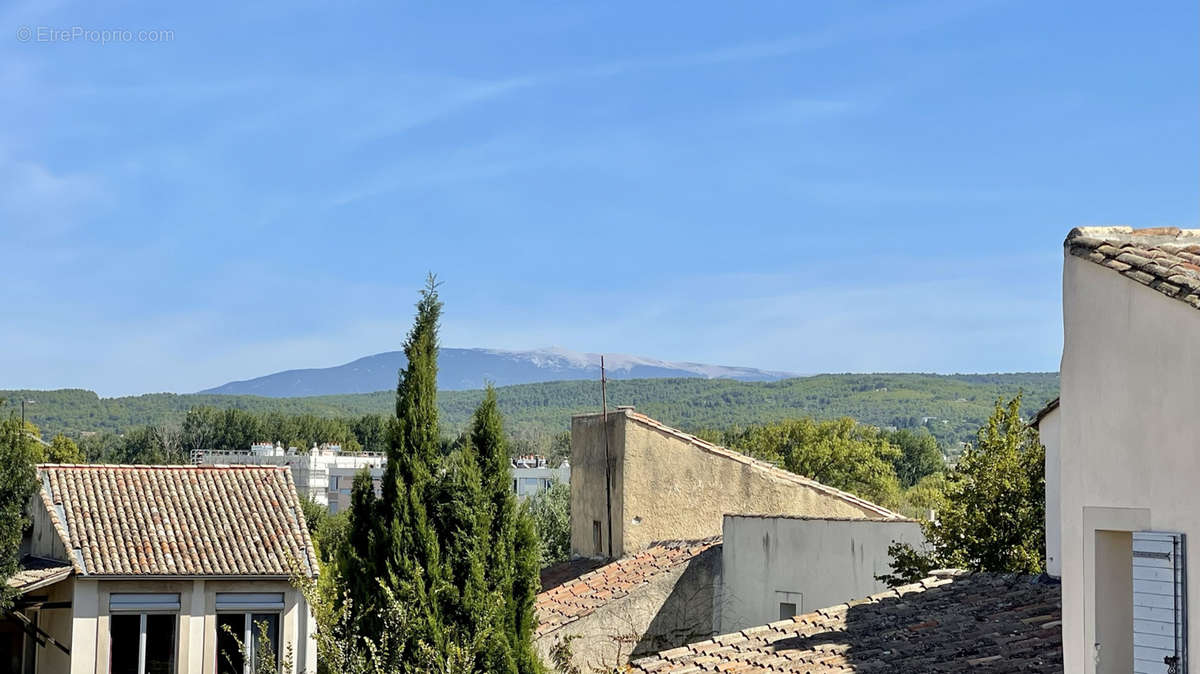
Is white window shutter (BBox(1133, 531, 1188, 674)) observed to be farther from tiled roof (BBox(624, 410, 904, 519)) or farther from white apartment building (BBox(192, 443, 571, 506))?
white apartment building (BBox(192, 443, 571, 506))

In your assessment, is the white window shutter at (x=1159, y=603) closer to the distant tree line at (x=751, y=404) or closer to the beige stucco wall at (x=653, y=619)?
the beige stucco wall at (x=653, y=619)

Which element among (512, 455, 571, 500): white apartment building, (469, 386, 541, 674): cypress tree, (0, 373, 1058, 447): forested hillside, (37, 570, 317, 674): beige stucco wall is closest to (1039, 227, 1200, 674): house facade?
(469, 386, 541, 674): cypress tree

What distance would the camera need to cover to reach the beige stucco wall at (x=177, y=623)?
25.2 metres

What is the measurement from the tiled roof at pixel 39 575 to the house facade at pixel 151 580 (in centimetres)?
3

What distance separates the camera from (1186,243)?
8.43 meters

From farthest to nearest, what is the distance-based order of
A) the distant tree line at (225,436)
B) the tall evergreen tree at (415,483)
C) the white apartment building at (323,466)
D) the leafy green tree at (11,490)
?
the white apartment building at (323,466)
the distant tree line at (225,436)
the leafy green tree at (11,490)
the tall evergreen tree at (415,483)

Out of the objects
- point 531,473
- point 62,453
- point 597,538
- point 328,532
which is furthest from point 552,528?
point 531,473

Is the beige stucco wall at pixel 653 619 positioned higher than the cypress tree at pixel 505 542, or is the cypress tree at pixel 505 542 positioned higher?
the cypress tree at pixel 505 542

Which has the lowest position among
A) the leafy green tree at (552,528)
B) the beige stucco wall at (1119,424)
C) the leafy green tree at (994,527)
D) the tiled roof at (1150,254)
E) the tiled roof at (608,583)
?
the leafy green tree at (552,528)

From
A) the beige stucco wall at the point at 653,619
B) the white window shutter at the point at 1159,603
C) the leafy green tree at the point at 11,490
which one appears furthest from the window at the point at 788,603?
the leafy green tree at the point at 11,490

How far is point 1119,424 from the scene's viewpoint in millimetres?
7551

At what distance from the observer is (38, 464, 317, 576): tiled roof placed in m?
26.0

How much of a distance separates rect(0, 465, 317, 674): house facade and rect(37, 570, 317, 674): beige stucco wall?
0.07 feet

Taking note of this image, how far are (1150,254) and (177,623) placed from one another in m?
22.5
